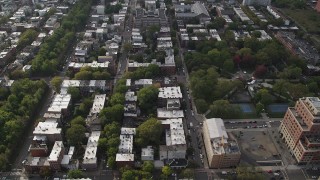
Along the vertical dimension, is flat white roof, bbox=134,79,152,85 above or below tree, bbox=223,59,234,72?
below

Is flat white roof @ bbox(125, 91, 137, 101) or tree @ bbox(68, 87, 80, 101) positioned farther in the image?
tree @ bbox(68, 87, 80, 101)

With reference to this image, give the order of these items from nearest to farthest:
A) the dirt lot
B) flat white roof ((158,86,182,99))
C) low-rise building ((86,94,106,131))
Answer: the dirt lot → low-rise building ((86,94,106,131)) → flat white roof ((158,86,182,99))

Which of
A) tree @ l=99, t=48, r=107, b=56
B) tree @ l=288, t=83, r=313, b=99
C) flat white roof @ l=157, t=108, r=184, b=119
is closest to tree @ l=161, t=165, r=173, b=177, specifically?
flat white roof @ l=157, t=108, r=184, b=119

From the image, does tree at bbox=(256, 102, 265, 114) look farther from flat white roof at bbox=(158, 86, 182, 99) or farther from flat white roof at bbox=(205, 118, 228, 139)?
flat white roof at bbox=(158, 86, 182, 99)

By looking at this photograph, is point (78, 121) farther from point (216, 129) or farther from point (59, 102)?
point (216, 129)

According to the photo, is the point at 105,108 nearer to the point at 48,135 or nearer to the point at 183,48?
the point at 48,135

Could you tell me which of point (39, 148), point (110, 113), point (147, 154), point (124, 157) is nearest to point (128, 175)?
point (124, 157)

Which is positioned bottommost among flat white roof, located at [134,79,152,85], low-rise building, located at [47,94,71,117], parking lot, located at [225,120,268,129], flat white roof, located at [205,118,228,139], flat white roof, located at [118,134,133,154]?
parking lot, located at [225,120,268,129]
